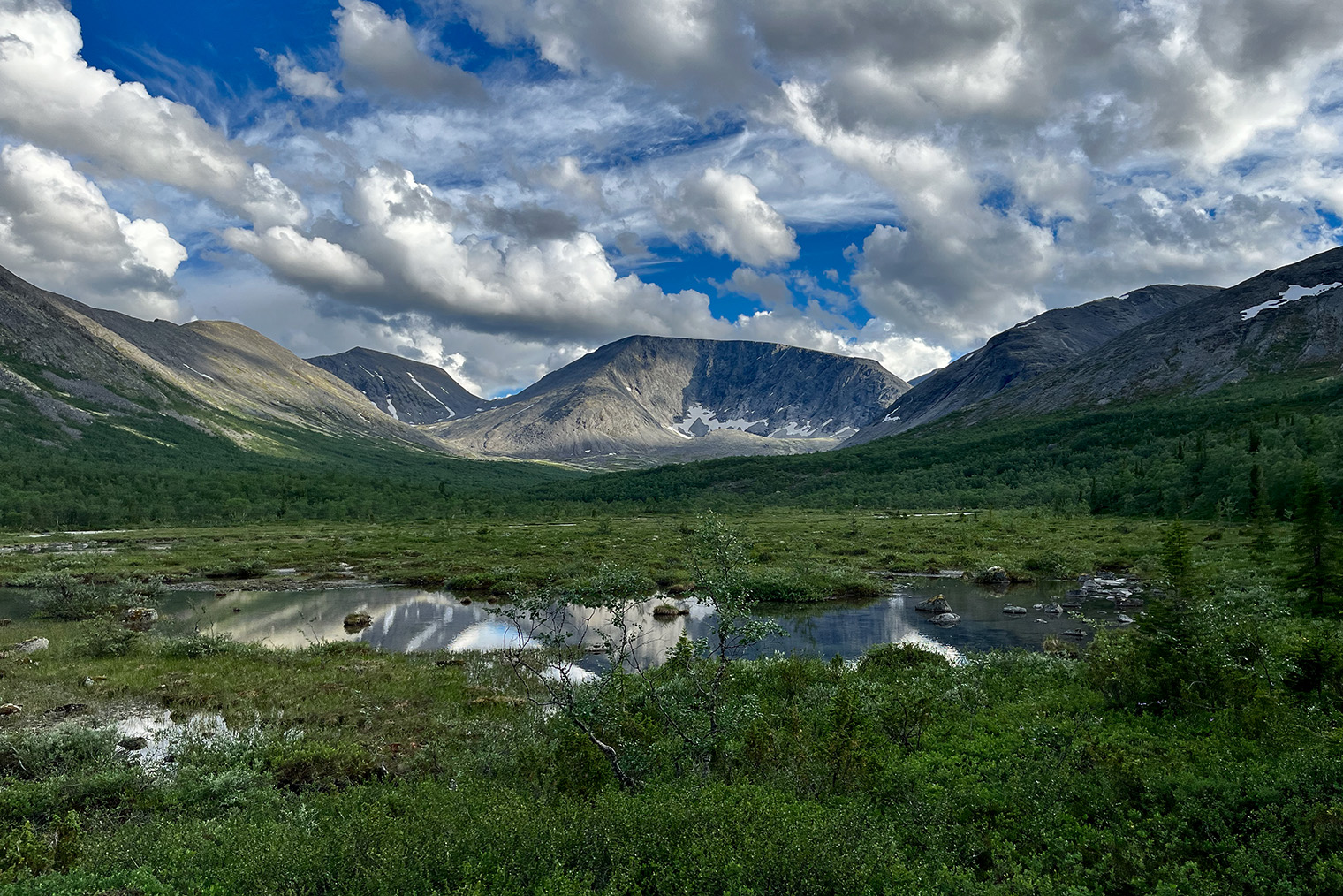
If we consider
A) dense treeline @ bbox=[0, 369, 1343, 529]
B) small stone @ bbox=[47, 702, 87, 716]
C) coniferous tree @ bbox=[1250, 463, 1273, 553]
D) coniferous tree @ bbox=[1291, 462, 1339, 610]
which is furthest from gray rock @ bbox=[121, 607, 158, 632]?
dense treeline @ bbox=[0, 369, 1343, 529]

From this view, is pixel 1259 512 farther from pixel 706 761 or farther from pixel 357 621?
pixel 357 621

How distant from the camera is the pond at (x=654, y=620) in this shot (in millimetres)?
33750

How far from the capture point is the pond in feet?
111

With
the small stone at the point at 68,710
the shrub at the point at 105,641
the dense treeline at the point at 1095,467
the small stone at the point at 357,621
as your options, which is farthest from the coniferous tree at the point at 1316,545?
the shrub at the point at 105,641

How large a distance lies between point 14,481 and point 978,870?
530ft

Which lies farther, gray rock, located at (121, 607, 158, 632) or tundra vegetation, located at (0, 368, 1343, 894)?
gray rock, located at (121, 607, 158, 632)

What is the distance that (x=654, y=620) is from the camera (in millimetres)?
41312

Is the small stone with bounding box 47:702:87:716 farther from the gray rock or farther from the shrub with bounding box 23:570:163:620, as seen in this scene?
the shrub with bounding box 23:570:163:620

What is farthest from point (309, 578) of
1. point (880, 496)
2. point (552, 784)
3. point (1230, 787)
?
point (880, 496)

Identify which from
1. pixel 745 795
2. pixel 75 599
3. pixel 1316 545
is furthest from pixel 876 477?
pixel 745 795

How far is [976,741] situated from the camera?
15969 mm

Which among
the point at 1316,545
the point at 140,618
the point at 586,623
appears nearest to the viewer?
the point at 586,623

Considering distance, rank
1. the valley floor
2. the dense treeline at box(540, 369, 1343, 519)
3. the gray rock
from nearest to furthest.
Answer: the valley floor < the gray rock < the dense treeline at box(540, 369, 1343, 519)

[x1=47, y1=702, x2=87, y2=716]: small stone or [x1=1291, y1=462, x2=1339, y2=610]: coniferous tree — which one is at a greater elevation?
[x1=1291, y1=462, x2=1339, y2=610]: coniferous tree
